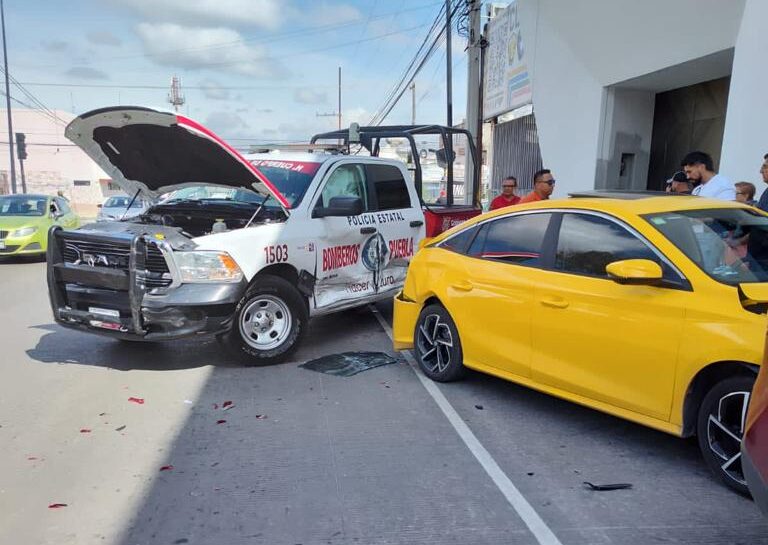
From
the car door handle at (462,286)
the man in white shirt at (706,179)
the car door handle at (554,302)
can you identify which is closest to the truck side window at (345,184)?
the car door handle at (462,286)

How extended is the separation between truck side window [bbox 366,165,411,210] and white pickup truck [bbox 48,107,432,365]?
0.02 metres

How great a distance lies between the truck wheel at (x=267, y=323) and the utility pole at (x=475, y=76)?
848 centimetres

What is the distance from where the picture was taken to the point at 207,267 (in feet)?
16.7

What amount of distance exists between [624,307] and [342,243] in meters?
3.32

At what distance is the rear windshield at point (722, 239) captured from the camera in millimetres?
3549

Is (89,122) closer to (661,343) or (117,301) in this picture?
(117,301)

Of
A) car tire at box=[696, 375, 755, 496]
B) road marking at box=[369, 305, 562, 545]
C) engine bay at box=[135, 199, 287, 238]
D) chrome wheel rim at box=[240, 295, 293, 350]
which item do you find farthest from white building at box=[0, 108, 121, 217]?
car tire at box=[696, 375, 755, 496]

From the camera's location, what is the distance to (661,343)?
3471 millimetres

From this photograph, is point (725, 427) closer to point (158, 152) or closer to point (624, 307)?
point (624, 307)

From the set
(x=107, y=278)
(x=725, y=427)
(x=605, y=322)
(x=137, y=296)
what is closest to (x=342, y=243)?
(x=137, y=296)

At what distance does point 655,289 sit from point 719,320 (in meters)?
0.42

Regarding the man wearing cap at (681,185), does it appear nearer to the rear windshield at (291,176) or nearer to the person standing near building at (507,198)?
the person standing near building at (507,198)

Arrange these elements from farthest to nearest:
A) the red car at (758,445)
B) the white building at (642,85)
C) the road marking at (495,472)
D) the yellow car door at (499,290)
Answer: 1. the white building at (642,85)
2. the yellow car door at (499,290)
3. the road marking at (495,472)
4. the red car at (758,445)

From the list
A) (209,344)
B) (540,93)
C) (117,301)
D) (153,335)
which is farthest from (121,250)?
(540,93)
